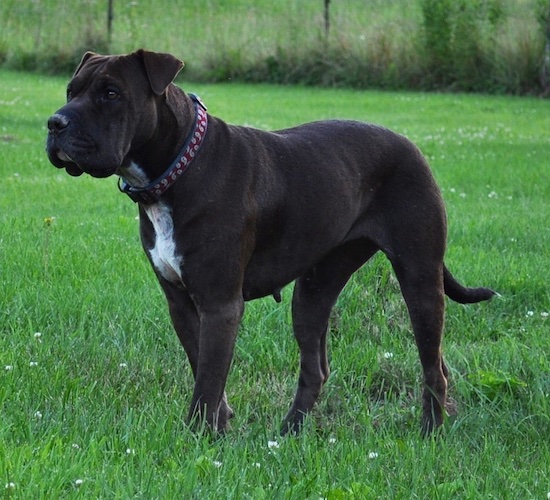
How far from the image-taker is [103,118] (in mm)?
4344

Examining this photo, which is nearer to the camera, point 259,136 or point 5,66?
point 259,136

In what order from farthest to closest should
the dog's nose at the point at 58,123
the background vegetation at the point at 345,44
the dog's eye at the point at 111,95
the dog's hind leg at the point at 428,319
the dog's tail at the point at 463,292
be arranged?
the background vegetation at the point at 345,44, the dog's tail at the point at 463,292, the dog's hind leg at the point at 428,319, the dog's eye at the point at 111,95, the dog's nose at the point at 58,123

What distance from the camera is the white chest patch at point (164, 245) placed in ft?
14.6

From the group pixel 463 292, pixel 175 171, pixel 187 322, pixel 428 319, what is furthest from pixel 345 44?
pixel 175 171

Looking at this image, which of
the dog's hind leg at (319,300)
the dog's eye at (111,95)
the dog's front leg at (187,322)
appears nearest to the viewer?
the dog's eye at (111,95)

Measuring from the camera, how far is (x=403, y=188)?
16.5 feet

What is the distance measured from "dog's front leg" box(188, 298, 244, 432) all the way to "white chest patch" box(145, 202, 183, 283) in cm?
→ 21

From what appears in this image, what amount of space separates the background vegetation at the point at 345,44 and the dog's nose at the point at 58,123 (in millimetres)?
18744

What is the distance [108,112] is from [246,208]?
72cm

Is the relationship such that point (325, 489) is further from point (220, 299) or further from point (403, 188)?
point (403, 188)

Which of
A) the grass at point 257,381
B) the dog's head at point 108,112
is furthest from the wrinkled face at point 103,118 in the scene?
the grass at point 257,381

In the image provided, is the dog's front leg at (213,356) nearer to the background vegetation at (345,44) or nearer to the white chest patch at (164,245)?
the white chest patch at (164,245)

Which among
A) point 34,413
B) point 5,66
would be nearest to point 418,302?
point 34,413

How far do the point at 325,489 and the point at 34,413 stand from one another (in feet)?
4.66
